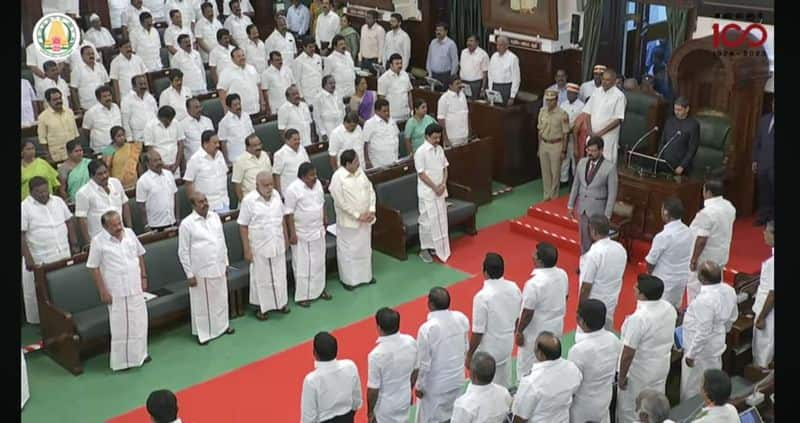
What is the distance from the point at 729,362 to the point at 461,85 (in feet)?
17.9

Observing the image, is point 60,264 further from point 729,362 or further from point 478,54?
point 478,54

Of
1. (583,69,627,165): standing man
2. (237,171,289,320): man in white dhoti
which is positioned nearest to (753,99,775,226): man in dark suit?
(583,69,627,165): standing man

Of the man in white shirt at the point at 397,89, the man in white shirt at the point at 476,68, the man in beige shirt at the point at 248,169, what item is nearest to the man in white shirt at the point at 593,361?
the man in beige shirt at the point at 248,169

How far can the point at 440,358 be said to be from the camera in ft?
21.6

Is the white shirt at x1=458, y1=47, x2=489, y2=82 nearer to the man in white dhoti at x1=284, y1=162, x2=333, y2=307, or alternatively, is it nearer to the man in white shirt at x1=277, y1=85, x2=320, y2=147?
the man in white shirt at x1=277, y1=85, x2=320, y2=147

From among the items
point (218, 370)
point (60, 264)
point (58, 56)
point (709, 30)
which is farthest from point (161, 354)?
point (709, 30)

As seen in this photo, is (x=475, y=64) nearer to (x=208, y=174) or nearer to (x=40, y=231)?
(x=208, y=174)

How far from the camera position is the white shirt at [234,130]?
11.2 meters

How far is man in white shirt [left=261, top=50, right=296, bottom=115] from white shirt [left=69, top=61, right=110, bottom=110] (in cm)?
216

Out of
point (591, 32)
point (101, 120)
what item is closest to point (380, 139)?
point (101, 120)

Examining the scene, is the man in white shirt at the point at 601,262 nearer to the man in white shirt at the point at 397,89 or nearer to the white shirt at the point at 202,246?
the white shirt at the point at 202,246

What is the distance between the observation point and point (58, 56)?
1305 cm

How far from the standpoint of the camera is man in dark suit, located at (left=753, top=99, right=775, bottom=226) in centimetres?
985

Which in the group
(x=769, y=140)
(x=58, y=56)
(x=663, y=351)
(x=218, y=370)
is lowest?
(x=218, y=370)
